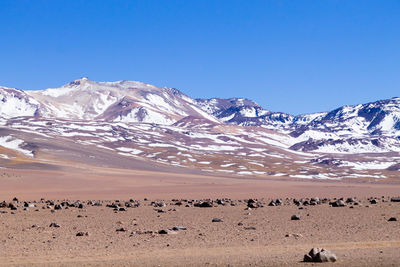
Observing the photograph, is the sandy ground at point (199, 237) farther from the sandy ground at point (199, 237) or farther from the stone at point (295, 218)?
the stone at point (295, 218)

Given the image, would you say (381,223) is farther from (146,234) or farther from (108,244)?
(108,244)

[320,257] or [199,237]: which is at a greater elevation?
[320,257]

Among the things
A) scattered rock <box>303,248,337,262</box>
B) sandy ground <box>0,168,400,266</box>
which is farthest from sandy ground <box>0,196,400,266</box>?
scattered rock <box>303,248,337,262</box>

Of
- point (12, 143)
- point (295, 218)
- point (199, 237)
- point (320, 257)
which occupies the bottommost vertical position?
point (199, 237)

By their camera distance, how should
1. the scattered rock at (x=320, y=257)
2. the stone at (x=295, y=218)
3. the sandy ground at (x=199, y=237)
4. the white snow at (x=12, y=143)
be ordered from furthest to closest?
the white snow at (x=12, y=143) < the stone at (x=295, y=218) < the sandy ground at (x=199, y=237) < the scattered rock at (x=320, y=257)

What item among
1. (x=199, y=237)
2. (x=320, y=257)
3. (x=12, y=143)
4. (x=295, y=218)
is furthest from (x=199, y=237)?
(x=12, y=143)

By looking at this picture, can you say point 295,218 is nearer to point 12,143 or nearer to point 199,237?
point 199,237

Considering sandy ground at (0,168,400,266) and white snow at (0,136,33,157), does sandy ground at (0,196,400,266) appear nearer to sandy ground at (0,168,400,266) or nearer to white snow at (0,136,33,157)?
sandy ground at (0,168,400,266)

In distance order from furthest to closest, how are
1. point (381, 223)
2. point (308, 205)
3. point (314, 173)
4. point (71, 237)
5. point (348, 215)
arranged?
point (314, 173) → point (308, 205) → point (348, 215) → point (381, 223) → point (71, 237)

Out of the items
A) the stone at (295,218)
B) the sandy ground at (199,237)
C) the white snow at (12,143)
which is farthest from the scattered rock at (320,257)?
the white snow at (12,143)

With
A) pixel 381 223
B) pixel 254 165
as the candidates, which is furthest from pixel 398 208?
pixel 254 165

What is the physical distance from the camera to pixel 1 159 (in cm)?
12275

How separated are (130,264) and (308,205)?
21.8 meters

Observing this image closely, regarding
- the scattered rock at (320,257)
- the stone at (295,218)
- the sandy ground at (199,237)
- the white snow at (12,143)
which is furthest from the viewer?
the white snow at (12,143)
